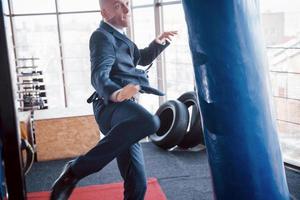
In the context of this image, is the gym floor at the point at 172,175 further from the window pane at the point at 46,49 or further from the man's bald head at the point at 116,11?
the window pane at the point at 46,49

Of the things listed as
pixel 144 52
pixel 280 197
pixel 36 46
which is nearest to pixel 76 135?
pixel 144 52

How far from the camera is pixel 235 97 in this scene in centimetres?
105

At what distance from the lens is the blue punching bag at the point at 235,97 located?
40.5 inches

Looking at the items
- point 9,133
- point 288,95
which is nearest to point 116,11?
point 9,133

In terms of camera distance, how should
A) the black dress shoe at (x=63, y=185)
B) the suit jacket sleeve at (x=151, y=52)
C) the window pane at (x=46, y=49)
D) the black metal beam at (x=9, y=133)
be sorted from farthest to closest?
the window pane at (x=46, y=49), the suit jacket sleeve at (x=151, y=52), the black dress shoe at (x=63, y=185), the black metal beam at (x=9, y=133)

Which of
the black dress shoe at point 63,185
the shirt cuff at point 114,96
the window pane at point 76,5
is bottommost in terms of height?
the black dress shoe at point 63,185

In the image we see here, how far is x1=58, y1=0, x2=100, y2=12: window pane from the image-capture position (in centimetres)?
750

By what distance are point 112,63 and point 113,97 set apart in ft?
0.64

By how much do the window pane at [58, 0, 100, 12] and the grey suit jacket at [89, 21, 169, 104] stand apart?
19.7 feet

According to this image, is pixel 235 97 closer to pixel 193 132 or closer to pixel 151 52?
pixel 151 52

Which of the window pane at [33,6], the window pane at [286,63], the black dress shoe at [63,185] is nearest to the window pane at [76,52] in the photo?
the window pane at [33,6]

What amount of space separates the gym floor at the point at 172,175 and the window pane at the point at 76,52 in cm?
349

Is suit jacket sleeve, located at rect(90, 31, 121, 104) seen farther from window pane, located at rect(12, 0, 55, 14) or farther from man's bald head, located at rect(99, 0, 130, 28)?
window pane, located at rect(12, 0, 55, 14)

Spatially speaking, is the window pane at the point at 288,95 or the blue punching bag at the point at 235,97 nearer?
the blue punching bag at the point at 235,97
